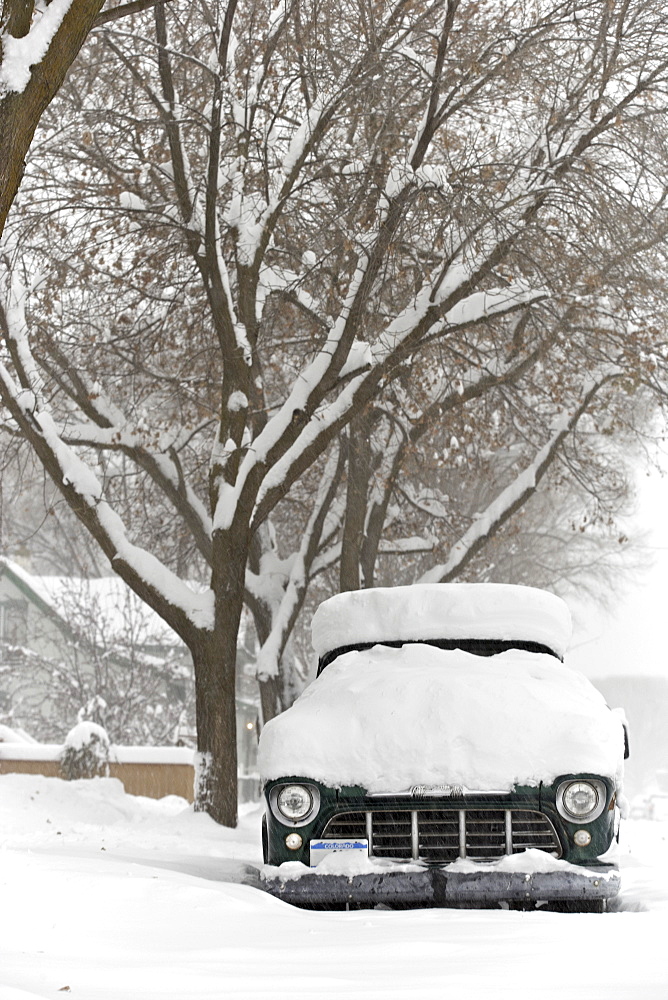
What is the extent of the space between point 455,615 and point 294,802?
1829 millimetres

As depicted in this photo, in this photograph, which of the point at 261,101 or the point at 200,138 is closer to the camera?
the point at 261,101

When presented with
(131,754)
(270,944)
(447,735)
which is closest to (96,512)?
(447,735)

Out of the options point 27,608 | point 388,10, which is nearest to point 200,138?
point 388,10

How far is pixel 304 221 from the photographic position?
39.5 ft

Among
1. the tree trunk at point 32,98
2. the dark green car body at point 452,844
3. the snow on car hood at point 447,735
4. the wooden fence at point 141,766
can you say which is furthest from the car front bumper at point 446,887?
the wooden fence at point 141,766

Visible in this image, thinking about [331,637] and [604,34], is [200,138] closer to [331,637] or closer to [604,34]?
[604,34]

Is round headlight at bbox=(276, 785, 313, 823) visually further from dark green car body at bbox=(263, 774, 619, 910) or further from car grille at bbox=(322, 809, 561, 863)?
car grille at bbox=(322, 809, 561, 863)

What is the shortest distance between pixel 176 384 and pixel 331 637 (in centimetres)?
629

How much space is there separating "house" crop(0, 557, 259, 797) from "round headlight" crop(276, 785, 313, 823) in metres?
17.4

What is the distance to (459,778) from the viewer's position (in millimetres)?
5398

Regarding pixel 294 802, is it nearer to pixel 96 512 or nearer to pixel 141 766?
pixel 96 512

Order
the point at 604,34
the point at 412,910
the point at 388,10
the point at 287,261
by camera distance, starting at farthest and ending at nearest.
A: 1. the point at 287,261
2. the point at 388,10
3. the point at 604,34
4. the point at 412,910

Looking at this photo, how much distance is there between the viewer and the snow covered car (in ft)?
17.4

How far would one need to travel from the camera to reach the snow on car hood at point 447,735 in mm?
5387
